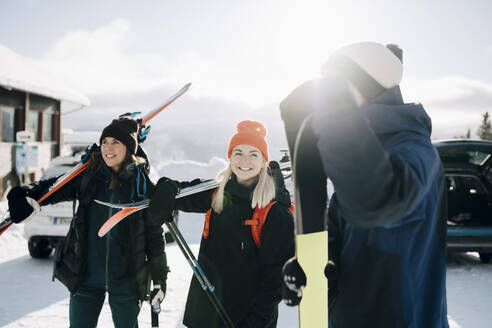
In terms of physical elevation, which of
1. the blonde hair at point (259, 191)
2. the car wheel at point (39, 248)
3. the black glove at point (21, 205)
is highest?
the blonde hair at point (259, 191)

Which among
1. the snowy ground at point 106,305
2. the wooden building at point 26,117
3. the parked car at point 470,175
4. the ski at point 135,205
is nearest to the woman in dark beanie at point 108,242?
the ski at point 135,205

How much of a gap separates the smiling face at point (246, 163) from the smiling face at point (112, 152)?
3.06 ft

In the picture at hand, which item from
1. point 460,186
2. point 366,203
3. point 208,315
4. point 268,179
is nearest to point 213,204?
point 268,179

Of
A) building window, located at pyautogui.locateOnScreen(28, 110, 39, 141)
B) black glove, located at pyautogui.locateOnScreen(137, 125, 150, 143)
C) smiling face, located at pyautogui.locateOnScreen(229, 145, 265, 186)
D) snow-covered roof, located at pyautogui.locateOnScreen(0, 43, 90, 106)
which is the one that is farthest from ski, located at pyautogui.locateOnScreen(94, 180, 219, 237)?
building window, located at pyautogui.locateOnScreen(28, 110, 39, 141)

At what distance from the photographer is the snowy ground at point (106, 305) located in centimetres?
366

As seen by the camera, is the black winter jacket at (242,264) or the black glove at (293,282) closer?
the black glove at (293,282)

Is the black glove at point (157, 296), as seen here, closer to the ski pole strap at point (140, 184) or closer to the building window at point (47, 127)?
the ski pole strap at point (140, 184)

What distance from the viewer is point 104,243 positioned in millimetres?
2426

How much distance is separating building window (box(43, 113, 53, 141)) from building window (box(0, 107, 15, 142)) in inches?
88.7

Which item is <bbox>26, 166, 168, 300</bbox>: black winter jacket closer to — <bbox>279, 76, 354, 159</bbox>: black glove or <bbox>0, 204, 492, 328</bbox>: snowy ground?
<bbox>0, 204, 492, 328</bbox>: snowy ground

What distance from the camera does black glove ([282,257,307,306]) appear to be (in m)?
1.06

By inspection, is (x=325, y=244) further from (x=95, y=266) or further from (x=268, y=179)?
(x=95, y=266)

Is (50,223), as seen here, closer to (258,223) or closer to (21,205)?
(21,205)

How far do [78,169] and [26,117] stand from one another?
532 inches
